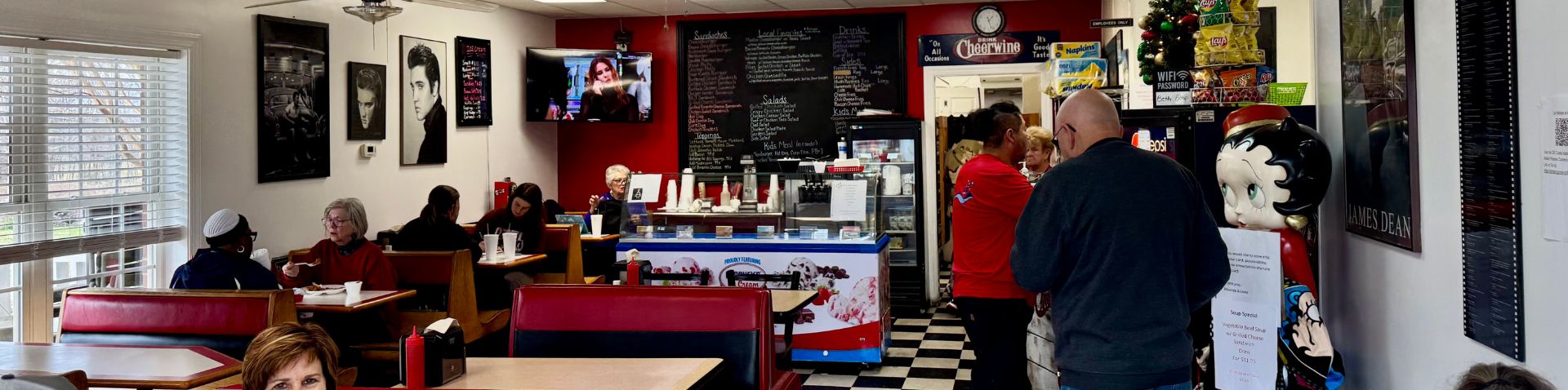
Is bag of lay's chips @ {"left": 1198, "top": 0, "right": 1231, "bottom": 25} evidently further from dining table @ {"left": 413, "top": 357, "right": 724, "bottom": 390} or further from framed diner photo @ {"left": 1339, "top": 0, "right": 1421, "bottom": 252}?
dining table @ {"left": 413, "top": 357, "right": 724, "bottom": 390}

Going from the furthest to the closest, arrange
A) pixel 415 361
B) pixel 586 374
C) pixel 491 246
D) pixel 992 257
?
pixel 491 246 < pixel 992 257 < pixel 586 374 < pixel 415 361

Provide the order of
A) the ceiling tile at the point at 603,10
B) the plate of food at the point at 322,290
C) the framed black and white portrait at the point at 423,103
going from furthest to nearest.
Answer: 1. the ceiling tile at the point at 603,10
2. the framed black and white portrait at the point at 423,103
3. the plate of food at the point at 322,290

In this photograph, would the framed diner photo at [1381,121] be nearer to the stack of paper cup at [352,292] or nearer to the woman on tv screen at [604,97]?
the stack of paper cup at [352,292]

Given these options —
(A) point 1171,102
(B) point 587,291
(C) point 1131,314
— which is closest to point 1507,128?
(C) point 1131,314

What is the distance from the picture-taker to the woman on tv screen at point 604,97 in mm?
9188

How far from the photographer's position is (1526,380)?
5.52 ft

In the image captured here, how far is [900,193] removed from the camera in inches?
314

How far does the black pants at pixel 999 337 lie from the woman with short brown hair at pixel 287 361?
86.0 inches

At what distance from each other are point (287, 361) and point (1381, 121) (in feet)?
8.76

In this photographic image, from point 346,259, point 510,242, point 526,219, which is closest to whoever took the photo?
point 346,259

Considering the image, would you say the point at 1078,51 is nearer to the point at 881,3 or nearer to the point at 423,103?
the point at 881,3

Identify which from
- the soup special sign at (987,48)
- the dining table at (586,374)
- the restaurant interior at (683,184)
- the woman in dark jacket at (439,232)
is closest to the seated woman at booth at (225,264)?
the restaurant interior at (683,184)

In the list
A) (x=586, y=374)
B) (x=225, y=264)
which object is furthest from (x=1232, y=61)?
(x=225, y=264)

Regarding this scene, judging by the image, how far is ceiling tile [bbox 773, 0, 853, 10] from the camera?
8.64 meters
